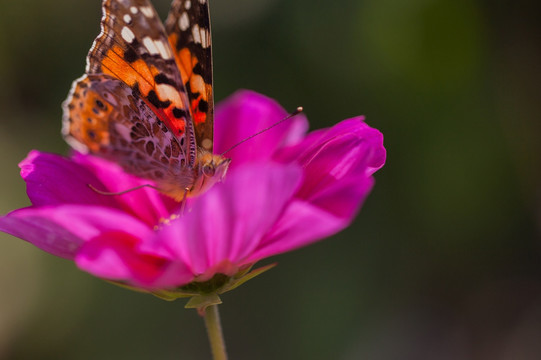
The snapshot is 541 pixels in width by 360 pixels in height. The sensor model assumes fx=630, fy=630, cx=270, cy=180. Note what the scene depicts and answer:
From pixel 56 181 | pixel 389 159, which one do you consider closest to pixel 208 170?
pixel 56 181

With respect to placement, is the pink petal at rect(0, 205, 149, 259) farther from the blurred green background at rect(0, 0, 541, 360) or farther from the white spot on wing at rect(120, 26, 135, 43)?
the blurred green background at rect(0, 0, 541, 360)

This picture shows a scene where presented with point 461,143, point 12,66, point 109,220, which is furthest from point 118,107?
point 461,143

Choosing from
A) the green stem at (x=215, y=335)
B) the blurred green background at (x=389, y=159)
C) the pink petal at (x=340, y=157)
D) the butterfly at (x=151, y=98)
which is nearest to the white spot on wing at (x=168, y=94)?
the butterfly at (x=151, y=98)

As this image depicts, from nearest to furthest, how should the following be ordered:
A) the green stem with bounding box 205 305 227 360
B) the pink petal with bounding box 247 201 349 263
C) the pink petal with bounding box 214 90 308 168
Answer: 1. the pink petal with bounding box 247 201 349 263
2. the green stem with bounding box 205 305 227 360
3. the pink petal with bounding box 214 90 308 168

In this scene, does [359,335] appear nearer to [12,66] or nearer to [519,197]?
[519,197]

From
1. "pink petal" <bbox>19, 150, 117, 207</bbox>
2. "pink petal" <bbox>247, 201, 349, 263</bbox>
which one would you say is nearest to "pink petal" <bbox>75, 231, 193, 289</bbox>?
"pink petal" <bbox>247, 201, 349, 263</bbox>
